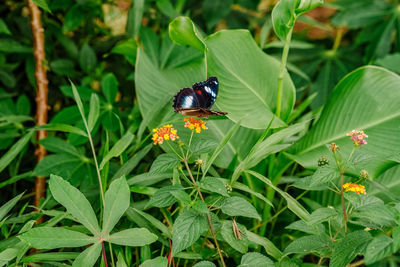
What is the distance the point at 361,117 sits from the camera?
0.98 metres

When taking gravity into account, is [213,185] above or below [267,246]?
above

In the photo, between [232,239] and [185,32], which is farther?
[185,32]

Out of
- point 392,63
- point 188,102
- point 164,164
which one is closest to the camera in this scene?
point 164,164

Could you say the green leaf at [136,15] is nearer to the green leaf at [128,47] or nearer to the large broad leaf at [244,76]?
the green leaf at [128,47]

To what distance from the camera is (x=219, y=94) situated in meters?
0.98

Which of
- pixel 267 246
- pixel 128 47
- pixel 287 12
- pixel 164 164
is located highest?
pixel 287 12

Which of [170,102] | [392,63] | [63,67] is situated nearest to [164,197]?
[170,102]

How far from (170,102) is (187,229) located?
0.46m

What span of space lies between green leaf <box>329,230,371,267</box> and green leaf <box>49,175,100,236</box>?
419mm

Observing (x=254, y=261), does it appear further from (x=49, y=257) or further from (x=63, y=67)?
(x=63, y=67)

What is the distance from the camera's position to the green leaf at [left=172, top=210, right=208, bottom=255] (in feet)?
2.02

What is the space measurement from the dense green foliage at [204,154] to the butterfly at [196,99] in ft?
0.11

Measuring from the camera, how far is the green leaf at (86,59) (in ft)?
4.41

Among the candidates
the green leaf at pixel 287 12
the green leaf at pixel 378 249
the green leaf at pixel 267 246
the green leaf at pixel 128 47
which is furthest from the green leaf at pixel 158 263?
the green leaf at pixel 128 47
